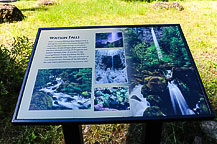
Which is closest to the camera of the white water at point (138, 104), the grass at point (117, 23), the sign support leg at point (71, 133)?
the white water at point (138, 104)

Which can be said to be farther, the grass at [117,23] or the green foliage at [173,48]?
the grass at [117,23]

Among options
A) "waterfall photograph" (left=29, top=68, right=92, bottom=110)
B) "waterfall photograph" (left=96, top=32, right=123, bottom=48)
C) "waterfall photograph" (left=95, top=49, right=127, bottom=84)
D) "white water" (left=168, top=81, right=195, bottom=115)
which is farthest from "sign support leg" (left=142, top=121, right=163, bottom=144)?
"waterfall photograph" (left=96, top=32, right=123, bottom=48)

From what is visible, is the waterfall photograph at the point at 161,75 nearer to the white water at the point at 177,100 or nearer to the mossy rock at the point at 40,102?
the white water at the point at 177,100

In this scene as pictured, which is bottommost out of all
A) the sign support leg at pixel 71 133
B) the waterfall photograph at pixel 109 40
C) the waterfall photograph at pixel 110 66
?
the sign support leg at pixel 71 133

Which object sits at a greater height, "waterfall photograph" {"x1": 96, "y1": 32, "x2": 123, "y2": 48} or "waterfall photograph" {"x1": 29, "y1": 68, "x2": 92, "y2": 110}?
"waterfall photograph" {"x1": 96, "y1": 32, "x2": 123, "y2": 48}

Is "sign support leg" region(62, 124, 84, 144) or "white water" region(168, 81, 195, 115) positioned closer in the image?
"white water" region(168, 81, 195, 115)

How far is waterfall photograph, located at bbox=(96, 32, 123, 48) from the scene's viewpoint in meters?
2.23

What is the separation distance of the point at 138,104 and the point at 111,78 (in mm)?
323

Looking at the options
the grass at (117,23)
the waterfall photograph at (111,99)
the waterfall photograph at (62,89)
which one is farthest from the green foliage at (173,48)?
the grass at (117,23)

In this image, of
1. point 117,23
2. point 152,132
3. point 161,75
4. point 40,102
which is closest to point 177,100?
point 161,75

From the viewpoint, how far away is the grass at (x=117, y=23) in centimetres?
298

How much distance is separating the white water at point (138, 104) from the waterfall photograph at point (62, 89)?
0.32 m

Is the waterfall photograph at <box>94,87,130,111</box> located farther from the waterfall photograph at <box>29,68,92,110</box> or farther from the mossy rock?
the mossy rock

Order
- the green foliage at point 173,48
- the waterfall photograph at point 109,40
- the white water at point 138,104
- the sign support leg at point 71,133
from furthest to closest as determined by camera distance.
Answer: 1. the waterfall photograph at point 109,40
2. the green foliage at point 173,48
3. the sign support leg at point 71,133
4. the white water at point 138,104
